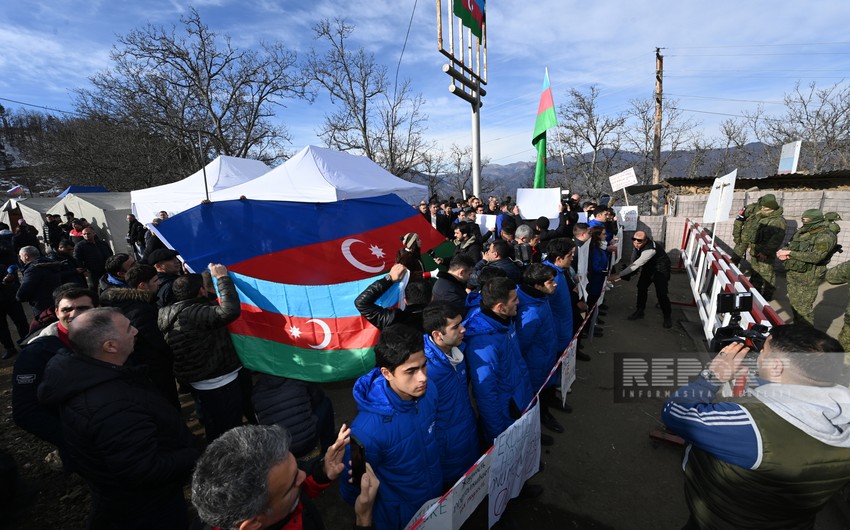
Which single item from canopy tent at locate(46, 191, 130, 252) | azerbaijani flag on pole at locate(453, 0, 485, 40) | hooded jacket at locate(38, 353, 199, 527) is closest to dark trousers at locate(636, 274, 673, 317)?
hooded jacket at locate(38, 353, 199, 527)

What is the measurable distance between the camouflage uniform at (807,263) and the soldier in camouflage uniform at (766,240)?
1118 millimetres

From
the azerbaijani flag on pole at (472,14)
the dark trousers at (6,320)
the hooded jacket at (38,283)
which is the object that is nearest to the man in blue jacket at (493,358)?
the hooded jacket at (38,283)

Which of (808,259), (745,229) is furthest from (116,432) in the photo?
(745,229)

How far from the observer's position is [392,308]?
11.0 feet

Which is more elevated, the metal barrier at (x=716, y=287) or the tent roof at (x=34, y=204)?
the tent roof at (x=34, y=204)

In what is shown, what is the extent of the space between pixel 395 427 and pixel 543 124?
41.0 ft

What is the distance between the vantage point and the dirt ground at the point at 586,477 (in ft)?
9.69

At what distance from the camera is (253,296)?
328 centimetres

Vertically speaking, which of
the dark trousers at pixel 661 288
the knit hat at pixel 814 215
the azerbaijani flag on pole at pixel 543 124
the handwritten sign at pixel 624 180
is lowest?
the dark trousers at pixel 661 288

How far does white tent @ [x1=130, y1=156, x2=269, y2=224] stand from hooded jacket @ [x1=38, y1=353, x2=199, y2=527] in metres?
6.39

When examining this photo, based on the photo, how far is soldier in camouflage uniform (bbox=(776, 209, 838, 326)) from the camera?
18.2 ft

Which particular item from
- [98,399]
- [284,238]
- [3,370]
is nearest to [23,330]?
[3,370]

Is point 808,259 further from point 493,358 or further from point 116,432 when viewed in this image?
point 116,432

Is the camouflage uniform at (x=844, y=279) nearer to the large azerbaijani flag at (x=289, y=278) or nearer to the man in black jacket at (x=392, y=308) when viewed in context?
the man in black jacket at (x=392, y=308)
